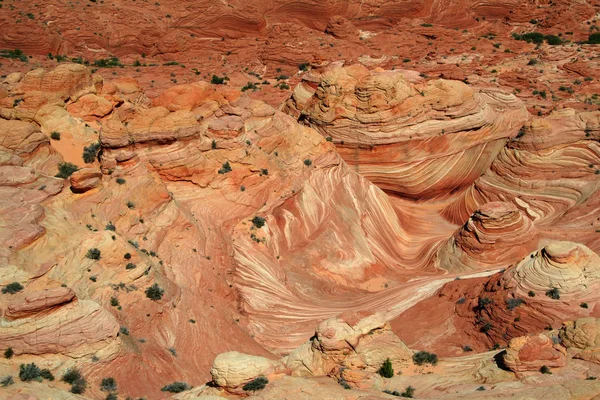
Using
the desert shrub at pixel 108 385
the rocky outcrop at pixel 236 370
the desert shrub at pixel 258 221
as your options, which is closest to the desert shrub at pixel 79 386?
the desert shrub at pixel 108 385

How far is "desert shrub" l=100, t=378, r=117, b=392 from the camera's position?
17234 mm

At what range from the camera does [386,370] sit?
18.4m

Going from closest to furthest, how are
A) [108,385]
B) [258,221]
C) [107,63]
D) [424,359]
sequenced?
[108,385] → [424,359] → [258,221] → [107,63]

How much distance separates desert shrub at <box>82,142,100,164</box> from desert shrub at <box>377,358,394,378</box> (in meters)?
14.0

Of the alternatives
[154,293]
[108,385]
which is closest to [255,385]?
[108,385]

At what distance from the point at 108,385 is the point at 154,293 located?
4363 millimetres

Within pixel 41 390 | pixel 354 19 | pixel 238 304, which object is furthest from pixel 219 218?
pixel 354 19

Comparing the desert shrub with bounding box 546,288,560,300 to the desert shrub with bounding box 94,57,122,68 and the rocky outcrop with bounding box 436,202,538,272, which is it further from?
the desert shrub with bounding box 94,57,122,68

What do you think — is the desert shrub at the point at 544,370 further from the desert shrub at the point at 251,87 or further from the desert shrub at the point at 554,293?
the desert shrub at the point at 251,87

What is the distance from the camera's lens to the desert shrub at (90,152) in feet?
A: 89.7

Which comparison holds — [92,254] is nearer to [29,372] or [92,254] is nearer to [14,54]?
[29,372]

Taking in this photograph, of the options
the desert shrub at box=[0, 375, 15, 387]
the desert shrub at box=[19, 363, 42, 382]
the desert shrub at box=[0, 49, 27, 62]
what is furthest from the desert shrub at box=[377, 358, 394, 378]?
the desert shrub at box=[0, 49, 27, 62]

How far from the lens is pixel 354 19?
6281 cm

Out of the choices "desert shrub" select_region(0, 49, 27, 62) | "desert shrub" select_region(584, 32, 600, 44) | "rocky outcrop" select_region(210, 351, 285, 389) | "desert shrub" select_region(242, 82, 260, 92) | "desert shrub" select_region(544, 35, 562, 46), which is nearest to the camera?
"rocky outcrop" select_region(210, 351, 285, 389)
